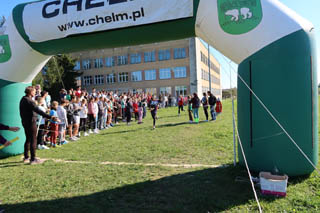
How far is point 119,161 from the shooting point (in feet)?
19.1

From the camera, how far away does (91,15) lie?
4949mm

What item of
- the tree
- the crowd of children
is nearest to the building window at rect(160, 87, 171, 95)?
the tree

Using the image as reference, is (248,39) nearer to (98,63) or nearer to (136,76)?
(136,76)

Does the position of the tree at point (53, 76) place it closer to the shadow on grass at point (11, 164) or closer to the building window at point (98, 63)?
the building window at point (98, 63)

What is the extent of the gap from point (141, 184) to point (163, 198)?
2.36ft

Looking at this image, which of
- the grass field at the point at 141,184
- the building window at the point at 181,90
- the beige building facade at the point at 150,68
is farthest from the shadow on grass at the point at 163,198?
the building window at the point at 181,90

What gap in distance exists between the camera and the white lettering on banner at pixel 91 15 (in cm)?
455

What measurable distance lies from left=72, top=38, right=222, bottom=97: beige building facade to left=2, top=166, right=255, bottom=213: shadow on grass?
114 feet

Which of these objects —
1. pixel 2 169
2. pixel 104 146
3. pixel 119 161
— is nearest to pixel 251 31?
pixel 119 161

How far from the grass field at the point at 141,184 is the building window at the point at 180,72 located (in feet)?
113

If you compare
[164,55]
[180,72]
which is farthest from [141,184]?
[164,55]

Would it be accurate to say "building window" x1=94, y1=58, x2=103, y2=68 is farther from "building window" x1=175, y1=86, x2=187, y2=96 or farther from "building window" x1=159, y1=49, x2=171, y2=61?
"building window" x1=175, y1=86, x2=187, y2=96

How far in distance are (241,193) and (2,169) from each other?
5.72 metres

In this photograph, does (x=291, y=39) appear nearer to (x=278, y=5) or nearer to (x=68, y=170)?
(x=278, y=5)
